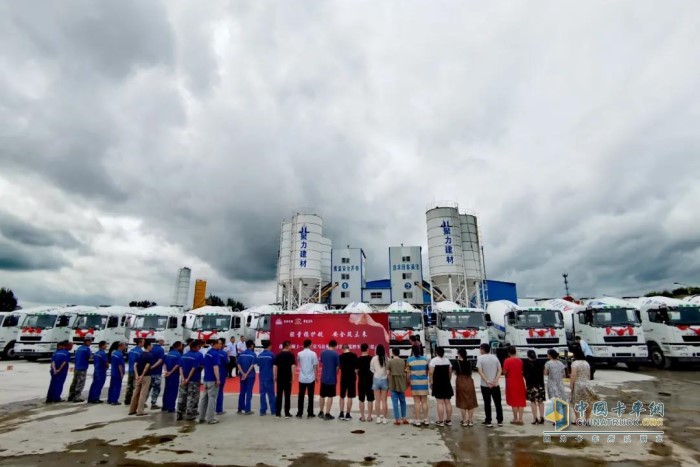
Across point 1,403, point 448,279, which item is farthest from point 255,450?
point 448,279

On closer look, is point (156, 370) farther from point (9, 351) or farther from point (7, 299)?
point (7, 299)

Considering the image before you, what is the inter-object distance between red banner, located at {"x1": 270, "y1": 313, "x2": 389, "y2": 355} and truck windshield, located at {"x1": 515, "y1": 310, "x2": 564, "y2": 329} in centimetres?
675

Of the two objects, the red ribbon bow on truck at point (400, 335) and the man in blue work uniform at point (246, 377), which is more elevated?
the red ribbon bow on truck at point (400, 335)

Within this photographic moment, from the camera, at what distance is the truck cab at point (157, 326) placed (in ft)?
66.5

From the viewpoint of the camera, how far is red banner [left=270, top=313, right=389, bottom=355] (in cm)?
1566

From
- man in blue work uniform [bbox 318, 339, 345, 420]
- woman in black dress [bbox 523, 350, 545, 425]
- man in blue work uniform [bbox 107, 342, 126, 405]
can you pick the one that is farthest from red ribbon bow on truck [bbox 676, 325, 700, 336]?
man in blue work uniform [bbox 107, 342, 126, 405]

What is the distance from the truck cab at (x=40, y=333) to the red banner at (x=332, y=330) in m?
14.7

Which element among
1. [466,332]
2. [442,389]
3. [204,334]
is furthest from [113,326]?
[442,389]

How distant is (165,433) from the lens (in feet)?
25.1

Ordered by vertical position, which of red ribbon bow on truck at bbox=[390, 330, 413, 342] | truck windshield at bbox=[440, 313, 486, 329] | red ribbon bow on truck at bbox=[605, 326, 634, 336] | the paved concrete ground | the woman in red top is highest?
truck windshield at bbox=[440, 313, 486, 329]

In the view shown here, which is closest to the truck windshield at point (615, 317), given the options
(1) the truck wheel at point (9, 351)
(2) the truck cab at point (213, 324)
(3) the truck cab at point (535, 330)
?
(3) the truck cab at point (535, 330)

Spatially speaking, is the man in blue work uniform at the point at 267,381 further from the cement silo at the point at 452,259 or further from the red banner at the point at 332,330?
the cement silo at the point at 452,259

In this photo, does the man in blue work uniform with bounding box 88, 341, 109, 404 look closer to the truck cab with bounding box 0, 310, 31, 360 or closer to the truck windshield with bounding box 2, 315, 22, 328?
the truck cab with bounding box 0, 310, 31, 360

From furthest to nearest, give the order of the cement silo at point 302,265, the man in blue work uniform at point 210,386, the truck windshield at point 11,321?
1. the cement silo at point 302,265
2. the truck windshield at point 11,321
3. the man in blue work uniform at point 210,386
